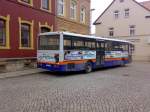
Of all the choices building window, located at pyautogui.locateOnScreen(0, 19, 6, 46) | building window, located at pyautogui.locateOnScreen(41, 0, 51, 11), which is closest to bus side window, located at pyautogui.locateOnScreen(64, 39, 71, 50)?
building window, located at pyautogui.locateOnScreen(0, 19, 6, 46)

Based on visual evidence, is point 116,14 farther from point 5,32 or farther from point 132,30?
point 5,32

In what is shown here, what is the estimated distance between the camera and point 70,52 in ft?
48.1

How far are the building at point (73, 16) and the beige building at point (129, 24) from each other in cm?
1109

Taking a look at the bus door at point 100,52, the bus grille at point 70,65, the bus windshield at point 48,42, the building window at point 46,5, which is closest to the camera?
the bus windshield at point 48,42

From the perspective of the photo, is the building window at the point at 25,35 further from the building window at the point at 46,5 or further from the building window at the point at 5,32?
the building window at the point at 46,5

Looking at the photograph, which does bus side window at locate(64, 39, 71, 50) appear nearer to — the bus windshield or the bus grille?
the bus windshield

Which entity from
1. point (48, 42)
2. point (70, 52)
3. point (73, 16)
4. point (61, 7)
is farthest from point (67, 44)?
point (73, 16)

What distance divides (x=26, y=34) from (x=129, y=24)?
78.6 feet

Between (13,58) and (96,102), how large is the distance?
9.76m

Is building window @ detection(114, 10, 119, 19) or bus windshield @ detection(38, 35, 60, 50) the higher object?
building window @ detection(114, 10, 119, 19)

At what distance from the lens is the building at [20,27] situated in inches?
614

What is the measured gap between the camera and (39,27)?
19094mm

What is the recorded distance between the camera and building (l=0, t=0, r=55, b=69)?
1560 cm

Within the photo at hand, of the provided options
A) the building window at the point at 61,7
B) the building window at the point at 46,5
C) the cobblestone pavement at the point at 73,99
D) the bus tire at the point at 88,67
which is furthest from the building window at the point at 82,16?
the cobblestone pavement at the point at 73,99
